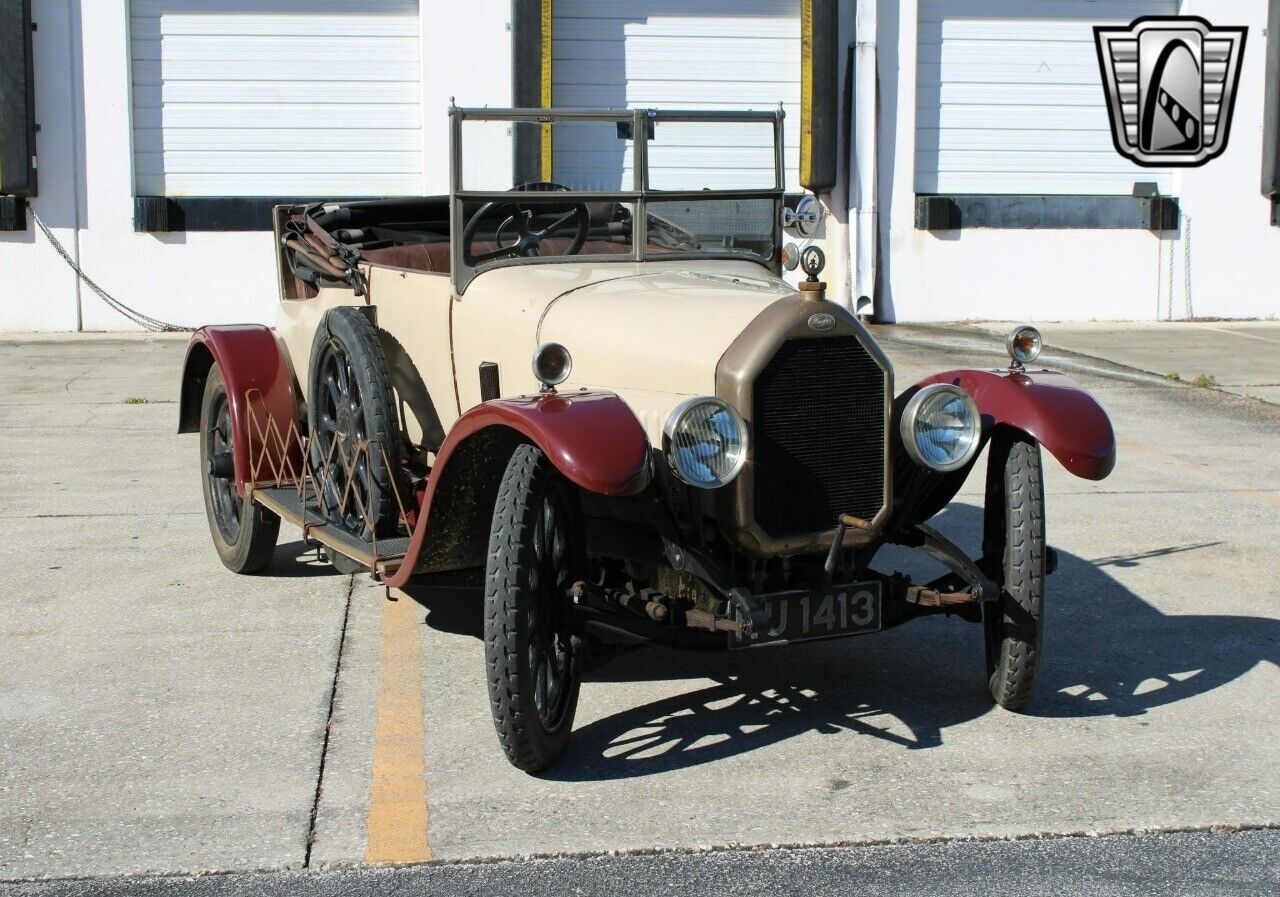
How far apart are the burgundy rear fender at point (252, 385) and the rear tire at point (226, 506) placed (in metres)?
0.08

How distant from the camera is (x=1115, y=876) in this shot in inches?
143

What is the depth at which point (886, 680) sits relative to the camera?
5.07m

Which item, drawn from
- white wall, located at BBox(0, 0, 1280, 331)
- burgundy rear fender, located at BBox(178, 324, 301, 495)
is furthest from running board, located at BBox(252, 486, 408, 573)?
white wall, located at BBox(0, 0, 1280, 331)

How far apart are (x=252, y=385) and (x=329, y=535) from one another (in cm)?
112

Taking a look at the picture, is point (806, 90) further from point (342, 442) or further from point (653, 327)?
point (653, 327)

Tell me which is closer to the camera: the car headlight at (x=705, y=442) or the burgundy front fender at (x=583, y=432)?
the burgundy front fender at (x=583, y=432)

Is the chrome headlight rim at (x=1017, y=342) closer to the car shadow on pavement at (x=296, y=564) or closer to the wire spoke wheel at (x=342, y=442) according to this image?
the wire spoke wheel at (x=342, y=442)

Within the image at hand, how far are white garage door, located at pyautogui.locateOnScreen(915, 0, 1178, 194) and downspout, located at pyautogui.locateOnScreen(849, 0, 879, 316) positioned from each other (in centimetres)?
63

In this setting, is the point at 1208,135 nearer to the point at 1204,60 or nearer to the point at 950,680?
the point at 1204,60

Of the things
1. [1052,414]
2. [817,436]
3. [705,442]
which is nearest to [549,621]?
[705,442]

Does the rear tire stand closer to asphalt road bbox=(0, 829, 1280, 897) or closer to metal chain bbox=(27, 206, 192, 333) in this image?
asphalt road bbox=(0, 829, 1280, 897)

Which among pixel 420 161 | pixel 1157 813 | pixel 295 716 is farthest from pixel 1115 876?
pixel 420 161

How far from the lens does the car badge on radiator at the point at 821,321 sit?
4359mm

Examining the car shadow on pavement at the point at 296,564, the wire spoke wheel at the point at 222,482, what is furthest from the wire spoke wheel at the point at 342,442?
the wire spoke wheel at the point at 222,482
